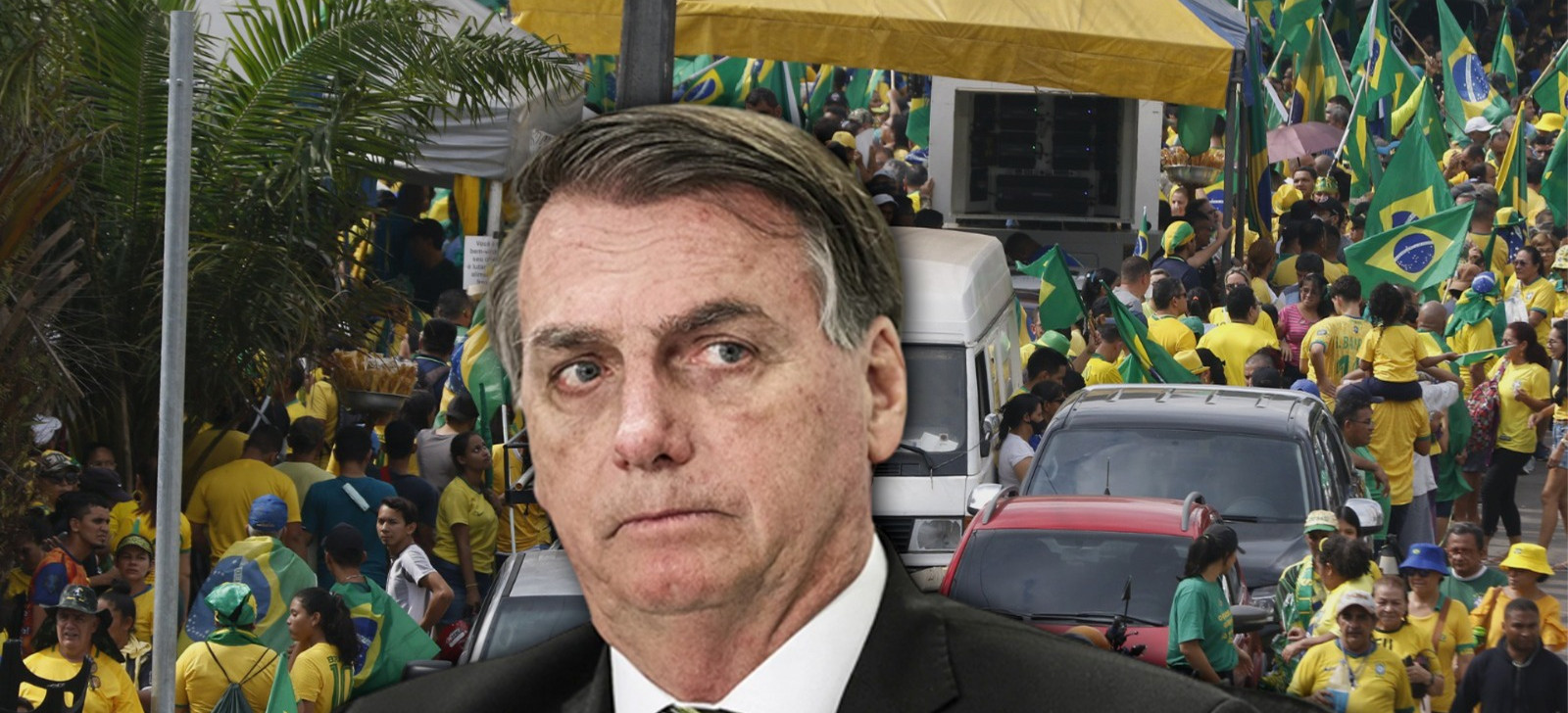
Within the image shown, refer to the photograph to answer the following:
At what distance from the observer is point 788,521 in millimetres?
1418

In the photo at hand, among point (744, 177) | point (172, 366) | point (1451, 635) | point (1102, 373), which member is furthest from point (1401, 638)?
point (744, 177)

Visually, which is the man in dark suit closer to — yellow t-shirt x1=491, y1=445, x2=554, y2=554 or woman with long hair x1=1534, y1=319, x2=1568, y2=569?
yellow t-shirt x1=491, y1=445, x2=554, y2=554

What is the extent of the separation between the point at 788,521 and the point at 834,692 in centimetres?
16

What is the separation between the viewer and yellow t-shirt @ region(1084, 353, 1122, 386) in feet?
38.3

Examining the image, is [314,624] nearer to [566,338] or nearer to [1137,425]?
[1137,425]

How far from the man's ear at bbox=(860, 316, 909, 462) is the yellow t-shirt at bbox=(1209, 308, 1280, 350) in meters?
10.6

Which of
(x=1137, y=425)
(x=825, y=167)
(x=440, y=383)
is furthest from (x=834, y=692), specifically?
(x=440, y=383)

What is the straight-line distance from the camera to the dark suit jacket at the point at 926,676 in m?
1.46

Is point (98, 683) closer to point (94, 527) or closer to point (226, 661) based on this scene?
point (226, 661)

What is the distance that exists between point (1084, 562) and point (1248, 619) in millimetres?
975

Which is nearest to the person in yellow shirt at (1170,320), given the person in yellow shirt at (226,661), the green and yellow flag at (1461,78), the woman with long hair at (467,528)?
the woman with long hair at (467,528)

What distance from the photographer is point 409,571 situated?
8.07m

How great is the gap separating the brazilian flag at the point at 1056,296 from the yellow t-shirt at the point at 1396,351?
2.12 meters

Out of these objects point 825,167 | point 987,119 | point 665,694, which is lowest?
point 665,694
